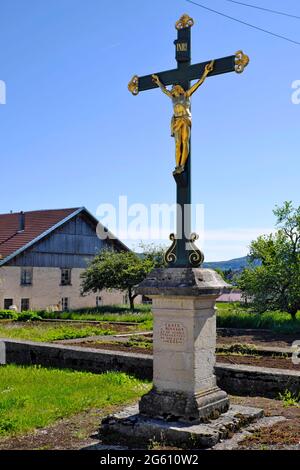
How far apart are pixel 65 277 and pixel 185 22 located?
29.0m

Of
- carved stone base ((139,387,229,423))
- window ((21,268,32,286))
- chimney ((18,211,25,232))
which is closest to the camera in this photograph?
carved stone base ((139,387,229,423))

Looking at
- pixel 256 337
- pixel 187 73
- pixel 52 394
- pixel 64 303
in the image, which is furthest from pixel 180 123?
pixel 64 303

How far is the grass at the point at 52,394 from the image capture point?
7.59 metres

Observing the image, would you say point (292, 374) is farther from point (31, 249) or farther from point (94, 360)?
point (31, 249)

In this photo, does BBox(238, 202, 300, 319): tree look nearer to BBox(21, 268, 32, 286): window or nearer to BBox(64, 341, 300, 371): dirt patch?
BBox(64, 341, 300, 371): dirt patch

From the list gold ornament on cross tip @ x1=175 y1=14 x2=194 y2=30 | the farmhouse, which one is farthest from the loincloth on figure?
the farmhouse

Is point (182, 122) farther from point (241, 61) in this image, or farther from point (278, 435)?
point (278, 435)

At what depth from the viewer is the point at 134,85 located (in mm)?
7996

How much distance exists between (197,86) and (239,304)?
17.4m

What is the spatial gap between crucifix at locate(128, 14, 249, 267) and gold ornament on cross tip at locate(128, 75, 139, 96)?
475mm

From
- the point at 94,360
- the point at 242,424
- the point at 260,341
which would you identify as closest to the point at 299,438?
the point at 242,424

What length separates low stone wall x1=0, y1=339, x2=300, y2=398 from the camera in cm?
909

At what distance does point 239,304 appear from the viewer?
77.3 feet

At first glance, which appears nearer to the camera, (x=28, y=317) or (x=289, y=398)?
(x=289, y=398)
